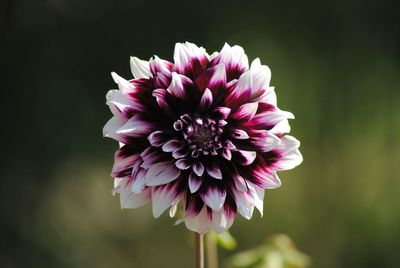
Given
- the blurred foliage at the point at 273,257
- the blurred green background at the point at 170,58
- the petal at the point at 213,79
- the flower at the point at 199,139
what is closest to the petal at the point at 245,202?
the flower at the point at 199,139

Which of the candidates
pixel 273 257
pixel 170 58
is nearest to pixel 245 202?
pixel 273 257

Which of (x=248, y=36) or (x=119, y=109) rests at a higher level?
(x=248, y=36)

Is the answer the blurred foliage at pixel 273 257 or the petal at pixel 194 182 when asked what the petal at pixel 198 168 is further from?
the blurred foliage at pixel 273 257

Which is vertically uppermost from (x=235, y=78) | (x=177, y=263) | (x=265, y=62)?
(x=265, y=62)

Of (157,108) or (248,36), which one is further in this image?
(248,36)

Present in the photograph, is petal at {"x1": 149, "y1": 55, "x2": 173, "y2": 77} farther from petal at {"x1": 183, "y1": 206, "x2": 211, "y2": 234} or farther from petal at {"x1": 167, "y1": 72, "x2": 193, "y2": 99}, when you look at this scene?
petal at {"x1": 183, "y1": 206, "x2": 211, "y2": 234}

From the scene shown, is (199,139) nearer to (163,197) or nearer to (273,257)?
(163,197)
